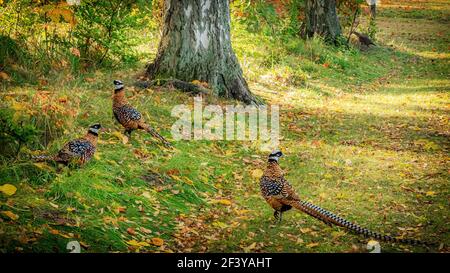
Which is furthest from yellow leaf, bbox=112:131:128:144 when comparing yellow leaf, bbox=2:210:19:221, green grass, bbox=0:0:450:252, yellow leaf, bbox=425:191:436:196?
yellow leaf, bbox=425:191:436:196

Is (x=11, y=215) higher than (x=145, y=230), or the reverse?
(x=11, y=215)

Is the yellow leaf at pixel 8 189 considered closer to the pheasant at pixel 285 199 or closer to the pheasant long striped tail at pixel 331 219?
the pheasant at pixel 285 199

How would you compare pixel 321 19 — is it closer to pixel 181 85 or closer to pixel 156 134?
pixel 181 85

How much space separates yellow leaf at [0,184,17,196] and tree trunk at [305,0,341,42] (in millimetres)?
13937

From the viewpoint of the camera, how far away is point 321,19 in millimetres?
17500

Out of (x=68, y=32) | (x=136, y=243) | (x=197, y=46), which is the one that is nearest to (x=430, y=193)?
(x=136, y=243)

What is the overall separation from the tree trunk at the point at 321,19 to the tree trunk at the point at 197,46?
27.8ft

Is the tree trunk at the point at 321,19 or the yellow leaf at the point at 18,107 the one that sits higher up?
the tree trunk at the point at 321,19

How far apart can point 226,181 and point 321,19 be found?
1206 cm

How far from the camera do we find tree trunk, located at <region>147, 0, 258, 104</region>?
9.33 metres

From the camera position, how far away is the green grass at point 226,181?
503 centimetres

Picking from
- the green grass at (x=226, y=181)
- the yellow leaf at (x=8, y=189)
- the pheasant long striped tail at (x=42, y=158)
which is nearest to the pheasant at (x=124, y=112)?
the green grass at (x=226, y=181)
